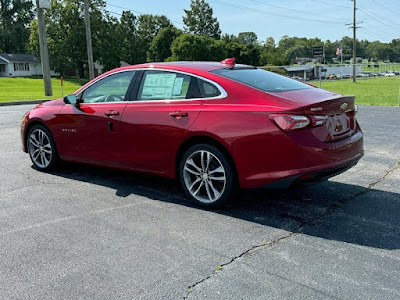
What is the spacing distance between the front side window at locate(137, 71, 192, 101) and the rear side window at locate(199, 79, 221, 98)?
182mm

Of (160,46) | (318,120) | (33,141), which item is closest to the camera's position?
(318,120)

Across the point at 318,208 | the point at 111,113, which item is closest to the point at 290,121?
the point at 318,208

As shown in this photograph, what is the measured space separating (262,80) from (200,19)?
343 ft

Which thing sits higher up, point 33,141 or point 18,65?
point 18,65

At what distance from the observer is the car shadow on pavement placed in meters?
3.71

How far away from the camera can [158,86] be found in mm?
4863

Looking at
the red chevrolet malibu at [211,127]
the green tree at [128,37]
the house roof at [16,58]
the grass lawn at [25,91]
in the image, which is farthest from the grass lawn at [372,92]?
the green tree at [128,37]

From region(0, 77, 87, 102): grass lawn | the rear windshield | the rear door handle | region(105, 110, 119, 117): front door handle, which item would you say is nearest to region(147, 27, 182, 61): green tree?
region(0, 77, 87, 102): grass lawn

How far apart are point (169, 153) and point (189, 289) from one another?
2.10 meters

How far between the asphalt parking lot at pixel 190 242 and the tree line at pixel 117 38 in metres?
63.6

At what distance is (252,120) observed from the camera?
401 cm

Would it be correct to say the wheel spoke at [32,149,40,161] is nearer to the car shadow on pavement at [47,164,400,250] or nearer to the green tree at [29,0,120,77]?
the car shadow on pavement at [47,164,400,250]

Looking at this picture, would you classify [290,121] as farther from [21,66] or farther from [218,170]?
[21,66]

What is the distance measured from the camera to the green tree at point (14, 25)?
8750 centimetres
